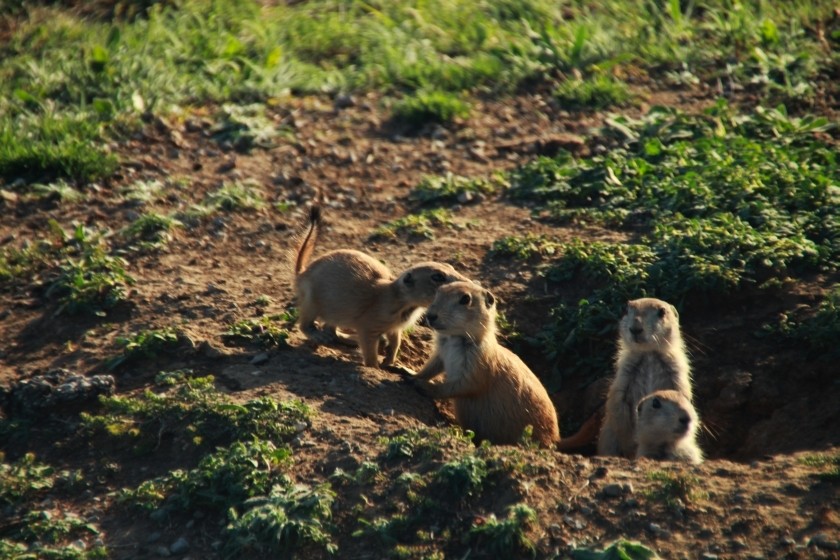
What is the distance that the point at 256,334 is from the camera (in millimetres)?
7203

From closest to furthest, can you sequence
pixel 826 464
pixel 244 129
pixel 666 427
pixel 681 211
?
pixel 826 464 < pixel 666 427 < pixel 681 211 < pixel 244 129

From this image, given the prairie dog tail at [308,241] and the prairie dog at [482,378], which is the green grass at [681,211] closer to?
the prairie dog at [482,378]

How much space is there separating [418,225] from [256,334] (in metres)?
2.02

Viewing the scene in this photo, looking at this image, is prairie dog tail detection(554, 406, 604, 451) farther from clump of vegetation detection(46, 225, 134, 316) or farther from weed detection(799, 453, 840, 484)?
clump of vegetation detection(46, 225, 134, 316)

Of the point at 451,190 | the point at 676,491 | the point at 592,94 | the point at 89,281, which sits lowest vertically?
the point at 89,281

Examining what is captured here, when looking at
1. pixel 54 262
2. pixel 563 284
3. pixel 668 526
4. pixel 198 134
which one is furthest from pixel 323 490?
pixel 198 134

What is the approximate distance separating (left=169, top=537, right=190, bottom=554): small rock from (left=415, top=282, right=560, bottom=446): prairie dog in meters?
2.15

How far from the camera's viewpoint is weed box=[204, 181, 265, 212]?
9.03m

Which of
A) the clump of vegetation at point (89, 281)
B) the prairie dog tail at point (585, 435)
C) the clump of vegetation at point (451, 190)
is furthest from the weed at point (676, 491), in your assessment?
the clump of vegetation at point (451, 190)

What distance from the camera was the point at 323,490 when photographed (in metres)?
5.43

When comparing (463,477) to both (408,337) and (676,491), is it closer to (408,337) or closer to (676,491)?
(676,491)

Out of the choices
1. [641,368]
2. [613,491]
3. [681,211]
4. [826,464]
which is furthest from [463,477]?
[681,211]

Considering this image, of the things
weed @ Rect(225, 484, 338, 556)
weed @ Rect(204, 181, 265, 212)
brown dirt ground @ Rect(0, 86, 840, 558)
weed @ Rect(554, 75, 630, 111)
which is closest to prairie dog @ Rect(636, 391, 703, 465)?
brown dirt ground @ Rect(0, 86, 840, 558)

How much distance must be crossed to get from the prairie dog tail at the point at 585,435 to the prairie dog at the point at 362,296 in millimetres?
1312
